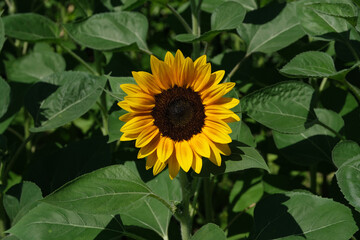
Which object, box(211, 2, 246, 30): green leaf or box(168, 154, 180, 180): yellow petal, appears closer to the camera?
box(168, 154, 180, 180): yellow petal

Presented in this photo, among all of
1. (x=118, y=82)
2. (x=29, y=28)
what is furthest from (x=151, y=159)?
(x=29, y=28)

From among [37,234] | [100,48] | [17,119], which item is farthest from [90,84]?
[17,119]

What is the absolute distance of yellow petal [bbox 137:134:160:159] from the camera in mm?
1053

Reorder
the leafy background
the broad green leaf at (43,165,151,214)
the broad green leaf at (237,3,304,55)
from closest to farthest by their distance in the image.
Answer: the broad green leaf at (43,165,151,214) < the leafy background < the broad green leaf at (237,3,304,55)

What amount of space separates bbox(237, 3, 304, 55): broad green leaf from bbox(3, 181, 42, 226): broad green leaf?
0.79 meters

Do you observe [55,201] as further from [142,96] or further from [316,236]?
[316,236]

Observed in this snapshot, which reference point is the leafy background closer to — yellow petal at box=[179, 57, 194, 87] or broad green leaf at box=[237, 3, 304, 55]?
broad green leaf at box=[237, 3, 304, 55]

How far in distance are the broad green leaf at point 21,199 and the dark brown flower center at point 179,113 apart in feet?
1.40

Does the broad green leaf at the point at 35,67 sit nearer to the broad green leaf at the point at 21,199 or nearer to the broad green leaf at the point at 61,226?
the broad green leaf at the point at 21,199

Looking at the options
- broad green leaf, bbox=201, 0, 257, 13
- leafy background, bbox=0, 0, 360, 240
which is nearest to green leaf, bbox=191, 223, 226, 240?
leafy background, bbox=0, 0, 360, 240

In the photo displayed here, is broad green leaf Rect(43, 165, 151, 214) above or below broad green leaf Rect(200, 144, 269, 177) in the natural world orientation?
below

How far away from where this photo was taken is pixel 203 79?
3.41 feet

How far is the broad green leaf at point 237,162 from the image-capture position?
1.02 metres

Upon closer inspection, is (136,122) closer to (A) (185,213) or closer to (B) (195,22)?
(A) (185,213)
